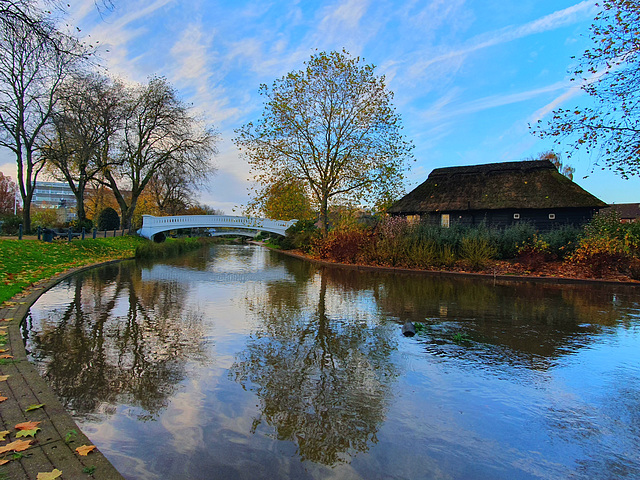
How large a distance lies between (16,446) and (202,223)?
40557 mm

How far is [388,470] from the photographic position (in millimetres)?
3014

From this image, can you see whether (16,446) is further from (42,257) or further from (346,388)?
(42,257)

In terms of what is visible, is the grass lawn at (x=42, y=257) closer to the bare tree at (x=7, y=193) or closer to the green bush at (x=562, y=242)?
the green bush at (x=562, y=242)

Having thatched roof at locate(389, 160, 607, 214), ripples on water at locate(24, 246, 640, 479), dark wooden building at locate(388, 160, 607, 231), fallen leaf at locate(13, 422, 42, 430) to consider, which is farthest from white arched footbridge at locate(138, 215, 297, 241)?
fallen leaf at locate(13, 422, 42, 430)

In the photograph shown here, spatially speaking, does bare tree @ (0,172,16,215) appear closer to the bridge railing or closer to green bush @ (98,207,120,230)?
green bush @ (98,207,120,230)

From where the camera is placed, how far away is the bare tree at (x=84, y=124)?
2453 centimetres

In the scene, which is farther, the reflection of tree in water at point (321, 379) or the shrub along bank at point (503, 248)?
the shrub along bank at point (503, 248)

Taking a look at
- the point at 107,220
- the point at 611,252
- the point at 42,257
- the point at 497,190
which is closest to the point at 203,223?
the point at 107,220

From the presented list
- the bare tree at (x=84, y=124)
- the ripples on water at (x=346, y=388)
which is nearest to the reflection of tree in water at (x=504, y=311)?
the ripples on water at (x=346, y=388)

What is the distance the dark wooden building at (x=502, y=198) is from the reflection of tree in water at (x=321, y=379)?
65.4 feet

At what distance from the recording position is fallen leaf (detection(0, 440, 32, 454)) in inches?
112

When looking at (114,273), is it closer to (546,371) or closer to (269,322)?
(269,322)

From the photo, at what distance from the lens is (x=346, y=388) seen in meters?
4.50

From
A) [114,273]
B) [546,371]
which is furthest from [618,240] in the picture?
[114,273]
